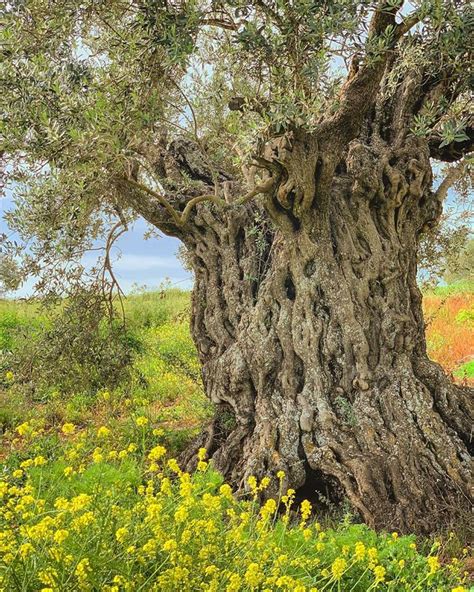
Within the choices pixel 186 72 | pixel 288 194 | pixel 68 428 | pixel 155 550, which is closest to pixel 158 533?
pixel 155 550

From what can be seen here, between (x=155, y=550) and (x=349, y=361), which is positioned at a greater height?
(x=349, y=361)

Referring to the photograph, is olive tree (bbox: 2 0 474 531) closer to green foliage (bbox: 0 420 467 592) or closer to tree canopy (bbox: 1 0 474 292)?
tree canopy (bbox: 1 0 474 292)

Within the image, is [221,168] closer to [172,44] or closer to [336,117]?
[336,117]

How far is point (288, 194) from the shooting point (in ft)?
24.3

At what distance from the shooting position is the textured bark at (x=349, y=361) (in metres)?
7.21

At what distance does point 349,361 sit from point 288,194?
6.85 ft

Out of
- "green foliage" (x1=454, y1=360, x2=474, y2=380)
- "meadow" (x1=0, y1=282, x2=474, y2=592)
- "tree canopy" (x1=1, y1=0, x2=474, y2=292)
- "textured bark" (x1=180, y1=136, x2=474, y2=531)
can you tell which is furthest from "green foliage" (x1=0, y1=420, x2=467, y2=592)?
"green foliage" (x1=454, y1=360, x2=474, y2=380)

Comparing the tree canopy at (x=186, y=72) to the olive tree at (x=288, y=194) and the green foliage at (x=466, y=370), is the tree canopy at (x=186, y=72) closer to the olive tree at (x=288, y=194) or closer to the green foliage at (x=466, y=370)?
the olive tree at (x=288, y=194)

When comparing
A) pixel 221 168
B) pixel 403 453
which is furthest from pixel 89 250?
pixel 403 453

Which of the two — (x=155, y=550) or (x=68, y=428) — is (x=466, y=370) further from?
(x=155, y=550)

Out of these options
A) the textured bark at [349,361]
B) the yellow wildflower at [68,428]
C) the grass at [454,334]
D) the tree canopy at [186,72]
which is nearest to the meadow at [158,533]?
the yellow wildflower at [68,428]

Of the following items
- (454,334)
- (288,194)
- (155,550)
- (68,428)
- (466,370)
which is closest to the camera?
(155,550)

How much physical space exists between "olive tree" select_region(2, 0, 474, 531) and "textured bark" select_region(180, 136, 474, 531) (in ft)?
0.08

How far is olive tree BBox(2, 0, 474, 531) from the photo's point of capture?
5.55 metres
